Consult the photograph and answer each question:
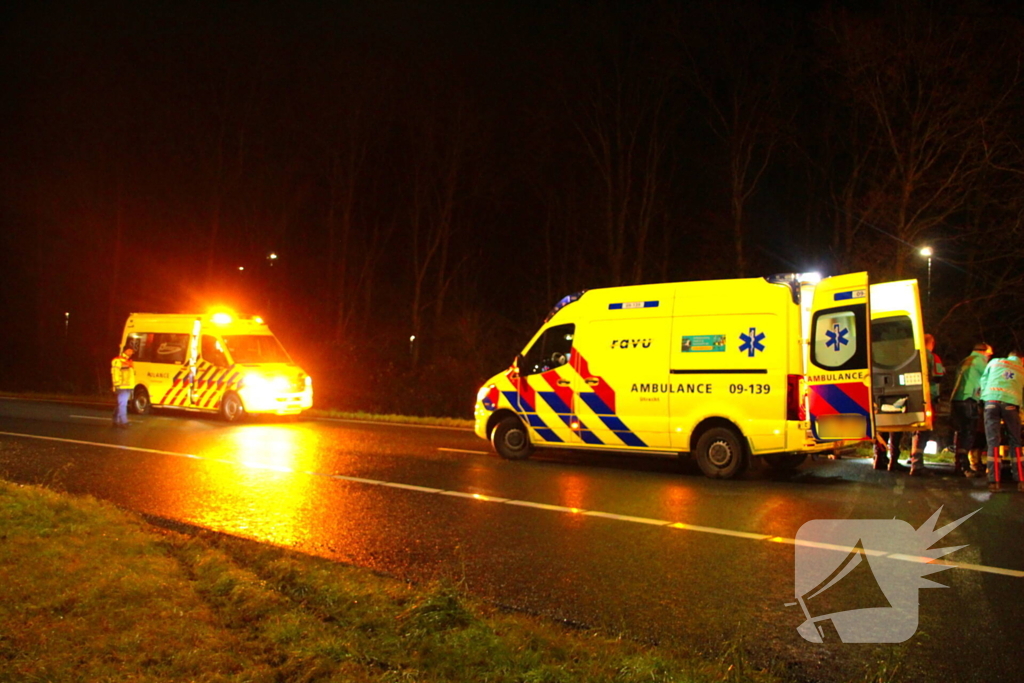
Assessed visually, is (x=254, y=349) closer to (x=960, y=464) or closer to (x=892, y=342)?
(x=892, y=342)

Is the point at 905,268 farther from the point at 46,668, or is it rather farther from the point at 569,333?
the point at 46,668

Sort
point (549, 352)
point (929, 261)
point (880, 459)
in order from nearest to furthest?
point (880, 459) < point (549, 352) < point (929, 261)

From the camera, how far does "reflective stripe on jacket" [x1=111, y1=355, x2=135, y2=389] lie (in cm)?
1839

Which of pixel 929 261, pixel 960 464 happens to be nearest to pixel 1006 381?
pixel 960 464

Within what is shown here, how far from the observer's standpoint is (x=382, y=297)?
44.2 metres

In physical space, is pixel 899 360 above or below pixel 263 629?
above

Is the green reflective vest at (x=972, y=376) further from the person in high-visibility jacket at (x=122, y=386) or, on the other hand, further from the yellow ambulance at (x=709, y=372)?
the person in high-visibility jacket at (x=122, y=386)

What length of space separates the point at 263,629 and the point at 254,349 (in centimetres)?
1637

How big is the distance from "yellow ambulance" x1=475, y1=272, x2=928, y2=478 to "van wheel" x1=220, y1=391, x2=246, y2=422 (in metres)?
8.51

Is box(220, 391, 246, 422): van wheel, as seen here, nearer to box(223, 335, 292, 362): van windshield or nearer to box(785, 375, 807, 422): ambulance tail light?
box(223, 335, 292, 362): van windshield

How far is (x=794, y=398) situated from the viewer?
35.1ft

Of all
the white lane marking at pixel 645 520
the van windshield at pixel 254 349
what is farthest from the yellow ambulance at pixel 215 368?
the white lane marking at pixel 645 520

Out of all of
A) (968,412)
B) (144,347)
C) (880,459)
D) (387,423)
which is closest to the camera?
(968,412)

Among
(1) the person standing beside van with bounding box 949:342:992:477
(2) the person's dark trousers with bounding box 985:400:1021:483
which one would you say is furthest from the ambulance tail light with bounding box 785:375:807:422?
(1) the person standing beside van with bounding box 949:342:992:477
